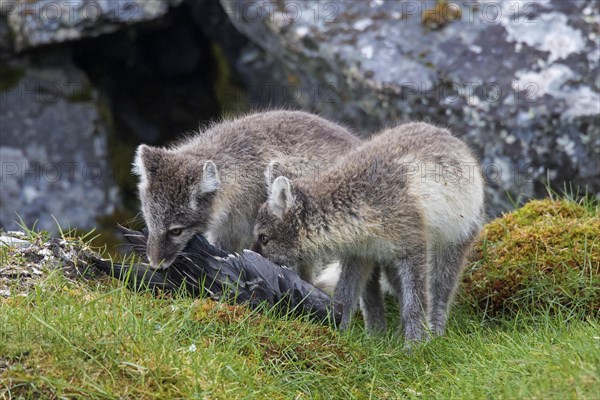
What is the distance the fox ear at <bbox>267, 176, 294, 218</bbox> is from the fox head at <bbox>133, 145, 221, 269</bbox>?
25.0 inches

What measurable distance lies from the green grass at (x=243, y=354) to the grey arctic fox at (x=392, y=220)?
0.37 m

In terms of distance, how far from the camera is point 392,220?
21.6ft

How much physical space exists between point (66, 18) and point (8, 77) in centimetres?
118

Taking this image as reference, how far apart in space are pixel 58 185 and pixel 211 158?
3.69 metres

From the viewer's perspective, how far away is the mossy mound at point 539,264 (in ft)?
21.9

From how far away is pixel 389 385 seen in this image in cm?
569

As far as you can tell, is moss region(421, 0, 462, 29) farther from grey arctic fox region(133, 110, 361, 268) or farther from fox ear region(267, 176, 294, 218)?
fox ear region(267, 176, 294, 218)

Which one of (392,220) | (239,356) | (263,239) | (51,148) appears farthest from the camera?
(51,148)

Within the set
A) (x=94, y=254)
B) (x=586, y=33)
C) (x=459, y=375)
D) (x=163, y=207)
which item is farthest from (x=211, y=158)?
(x=586, y=33)

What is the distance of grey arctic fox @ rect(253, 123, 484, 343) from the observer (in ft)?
21.7

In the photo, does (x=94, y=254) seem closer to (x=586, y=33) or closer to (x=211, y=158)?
(x=211, y=158)

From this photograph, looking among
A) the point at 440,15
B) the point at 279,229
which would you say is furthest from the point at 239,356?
the point at 440,15

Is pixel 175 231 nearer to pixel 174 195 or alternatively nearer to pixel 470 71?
pixel 174 195

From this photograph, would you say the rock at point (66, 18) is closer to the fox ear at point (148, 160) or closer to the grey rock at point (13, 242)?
the fox ear at point (148, 160)
